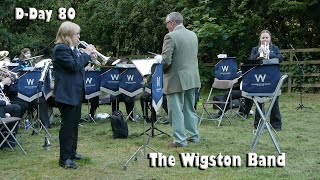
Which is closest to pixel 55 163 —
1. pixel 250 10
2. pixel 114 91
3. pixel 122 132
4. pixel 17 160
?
pixel 17 160

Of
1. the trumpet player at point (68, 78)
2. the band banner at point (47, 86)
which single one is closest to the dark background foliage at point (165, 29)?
the band banner at point (47, 86)

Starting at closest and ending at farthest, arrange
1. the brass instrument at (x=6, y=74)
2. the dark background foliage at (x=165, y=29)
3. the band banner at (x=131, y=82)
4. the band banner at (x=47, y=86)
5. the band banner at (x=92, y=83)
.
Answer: the brass instrument at (x=6, y=74) → the band banner at (x=47, y=86) → the band banner at (x=131, y=82) → the band banner at (x=92, y=83) → the dark background foliage at (x=165, y=29)

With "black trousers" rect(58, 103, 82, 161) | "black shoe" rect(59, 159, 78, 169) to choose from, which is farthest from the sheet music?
"black shoe" rect(59, 159, 78, 169)

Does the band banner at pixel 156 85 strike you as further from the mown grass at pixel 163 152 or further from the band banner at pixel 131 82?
the band banner at pixel 131 82

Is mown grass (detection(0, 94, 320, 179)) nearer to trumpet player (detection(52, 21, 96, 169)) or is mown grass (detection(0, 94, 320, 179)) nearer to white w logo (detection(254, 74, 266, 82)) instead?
trumpet player (detection(52, 21, 96, 169))

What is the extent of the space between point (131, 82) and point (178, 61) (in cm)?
265

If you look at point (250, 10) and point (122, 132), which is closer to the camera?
point (122, 132)

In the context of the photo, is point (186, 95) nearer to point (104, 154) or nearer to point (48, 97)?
point (104, 154)

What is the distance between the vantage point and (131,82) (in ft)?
31.3

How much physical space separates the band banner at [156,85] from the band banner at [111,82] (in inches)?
128

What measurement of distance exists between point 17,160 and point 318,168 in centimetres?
379

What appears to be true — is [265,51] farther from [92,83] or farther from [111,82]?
[92,83]

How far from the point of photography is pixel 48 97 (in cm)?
914

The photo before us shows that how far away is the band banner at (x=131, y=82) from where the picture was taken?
375 inches
